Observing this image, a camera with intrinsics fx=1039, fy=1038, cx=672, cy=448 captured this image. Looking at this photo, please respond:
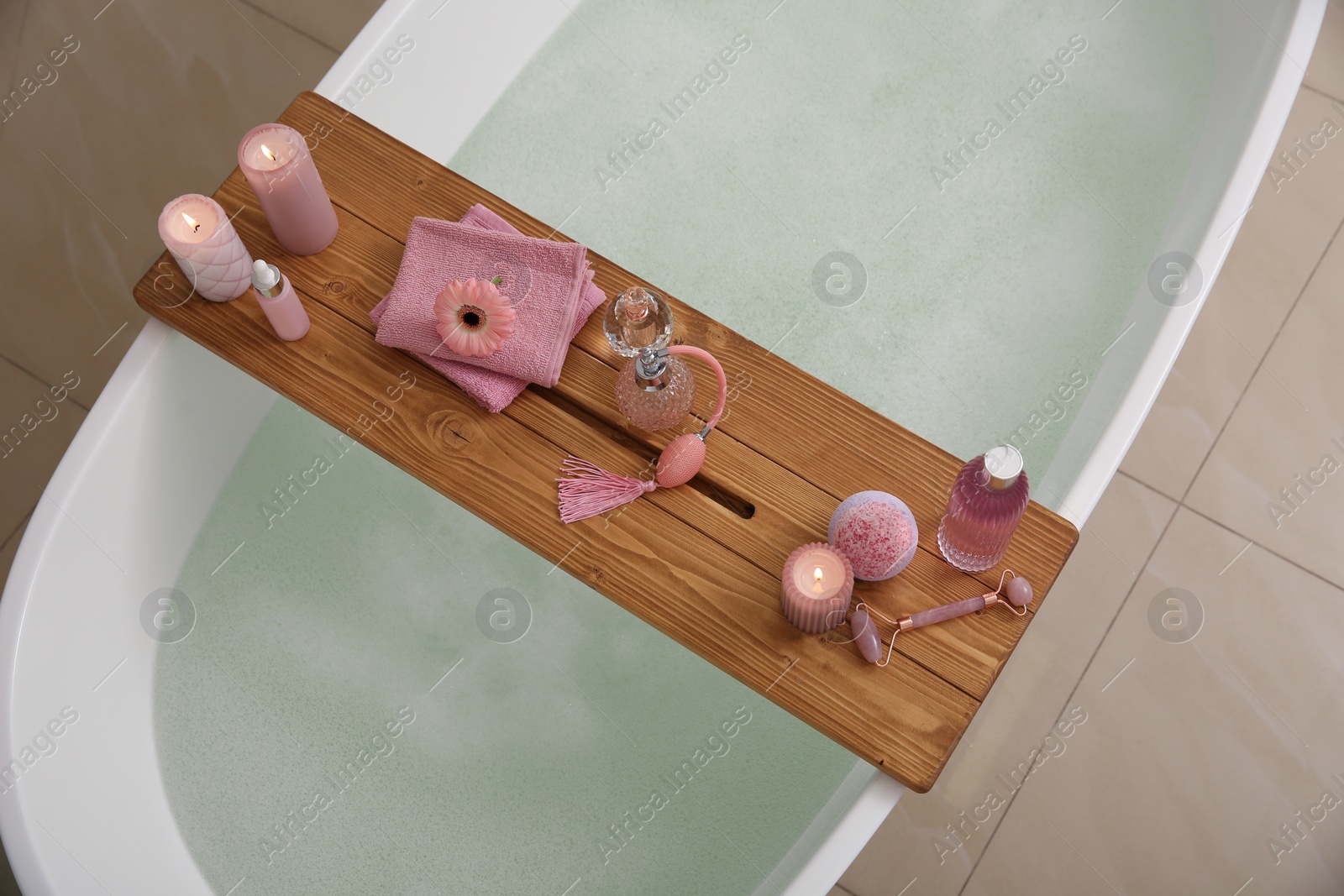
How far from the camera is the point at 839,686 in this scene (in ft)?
4.18

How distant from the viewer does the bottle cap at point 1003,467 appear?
1168 mm

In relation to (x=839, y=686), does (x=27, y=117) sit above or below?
above

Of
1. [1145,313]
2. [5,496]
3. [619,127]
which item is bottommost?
[5,496]

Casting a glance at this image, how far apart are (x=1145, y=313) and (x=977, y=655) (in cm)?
107

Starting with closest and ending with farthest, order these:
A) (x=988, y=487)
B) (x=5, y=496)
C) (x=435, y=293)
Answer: (x=988, y=487) → (x=435, y=293) → (x=5, y=496)

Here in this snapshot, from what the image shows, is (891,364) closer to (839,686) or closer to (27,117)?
(839,686)

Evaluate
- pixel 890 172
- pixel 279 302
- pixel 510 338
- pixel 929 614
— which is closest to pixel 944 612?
pixel 929 614

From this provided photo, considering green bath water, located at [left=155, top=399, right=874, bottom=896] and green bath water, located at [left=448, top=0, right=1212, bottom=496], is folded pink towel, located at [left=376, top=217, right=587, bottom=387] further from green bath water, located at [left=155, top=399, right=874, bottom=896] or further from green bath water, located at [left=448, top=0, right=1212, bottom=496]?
green bath water, located at [left=448, top=0, right=1212, bottom=496]

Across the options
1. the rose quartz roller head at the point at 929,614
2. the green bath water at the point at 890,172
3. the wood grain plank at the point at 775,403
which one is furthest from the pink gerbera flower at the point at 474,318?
the green bath water at the point at 890,172

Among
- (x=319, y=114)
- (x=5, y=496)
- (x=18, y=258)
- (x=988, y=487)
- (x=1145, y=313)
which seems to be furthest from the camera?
(x=18, y=258)

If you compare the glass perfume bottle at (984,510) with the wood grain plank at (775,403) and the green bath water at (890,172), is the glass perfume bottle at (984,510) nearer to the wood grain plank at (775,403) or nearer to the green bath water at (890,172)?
the wood grain plank at (775,403)

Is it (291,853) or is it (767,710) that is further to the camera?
(767,710)

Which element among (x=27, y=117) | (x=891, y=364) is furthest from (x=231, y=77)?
(x=891, y=364)

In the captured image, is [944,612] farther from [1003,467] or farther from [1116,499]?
[1116,499]
